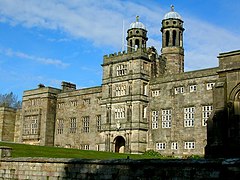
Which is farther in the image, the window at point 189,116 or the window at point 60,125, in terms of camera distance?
the window at point 60,125

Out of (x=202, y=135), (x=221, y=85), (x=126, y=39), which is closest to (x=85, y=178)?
(x=221, y=85)

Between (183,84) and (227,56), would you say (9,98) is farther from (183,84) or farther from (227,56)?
(227,56)

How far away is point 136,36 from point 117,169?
4425 centimetres

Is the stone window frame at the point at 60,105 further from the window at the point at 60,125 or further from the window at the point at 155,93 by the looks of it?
the window at the point at 155,93

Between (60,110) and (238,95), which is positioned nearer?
(238,95)

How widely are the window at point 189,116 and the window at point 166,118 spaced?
6.79 ft

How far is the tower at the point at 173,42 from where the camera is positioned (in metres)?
56.5

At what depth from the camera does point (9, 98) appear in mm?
94812

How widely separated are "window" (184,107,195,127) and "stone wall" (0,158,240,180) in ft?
87.7

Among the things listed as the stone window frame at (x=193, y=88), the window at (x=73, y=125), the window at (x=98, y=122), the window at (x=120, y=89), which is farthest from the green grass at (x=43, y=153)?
the window at (x=73, y=125)

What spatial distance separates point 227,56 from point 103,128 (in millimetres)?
25751

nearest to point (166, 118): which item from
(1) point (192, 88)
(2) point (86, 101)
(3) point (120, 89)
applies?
(1) point (192, 88)

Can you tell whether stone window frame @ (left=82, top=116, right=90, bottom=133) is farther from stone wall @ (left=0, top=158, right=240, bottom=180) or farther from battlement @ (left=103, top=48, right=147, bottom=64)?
stone wall @ (left=0, top=158, right=240, bottom=180)

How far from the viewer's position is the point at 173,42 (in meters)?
57.2
